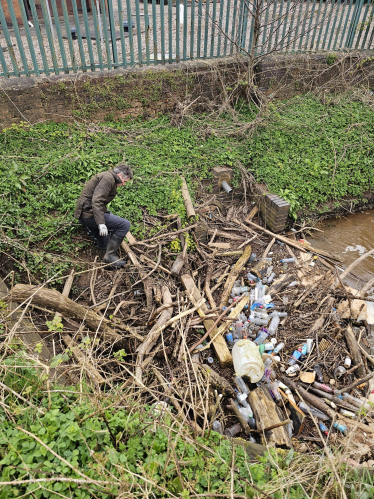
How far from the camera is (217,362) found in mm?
4422

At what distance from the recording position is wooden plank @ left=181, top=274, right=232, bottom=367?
4336 mm

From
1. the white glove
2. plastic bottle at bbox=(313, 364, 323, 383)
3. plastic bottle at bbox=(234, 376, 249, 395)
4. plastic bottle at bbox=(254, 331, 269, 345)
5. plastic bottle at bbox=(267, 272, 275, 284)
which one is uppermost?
the white glove

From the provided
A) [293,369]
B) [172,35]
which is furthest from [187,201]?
[172,35]

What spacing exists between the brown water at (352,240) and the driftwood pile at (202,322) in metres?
0.47

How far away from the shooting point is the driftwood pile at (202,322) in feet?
12.2

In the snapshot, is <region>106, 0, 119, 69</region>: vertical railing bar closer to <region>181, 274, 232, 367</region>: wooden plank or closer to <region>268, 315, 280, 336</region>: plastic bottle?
<region>181, 274, 232, 367</region>: wooden plank

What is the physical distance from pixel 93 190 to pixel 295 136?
18.4ft

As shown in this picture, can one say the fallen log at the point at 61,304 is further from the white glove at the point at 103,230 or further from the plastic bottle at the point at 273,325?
the plastic bottle at the point at 273,325

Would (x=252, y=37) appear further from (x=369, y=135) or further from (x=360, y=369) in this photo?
(x=360, y=369)

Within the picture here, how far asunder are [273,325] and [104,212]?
3.12m

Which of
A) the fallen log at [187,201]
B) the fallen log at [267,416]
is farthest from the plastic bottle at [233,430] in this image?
the fallen log at [187,201]

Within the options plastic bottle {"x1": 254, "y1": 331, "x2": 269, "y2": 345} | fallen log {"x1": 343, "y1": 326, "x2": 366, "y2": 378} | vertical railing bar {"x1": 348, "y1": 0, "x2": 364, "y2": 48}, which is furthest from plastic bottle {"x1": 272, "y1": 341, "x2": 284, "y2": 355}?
vertical railing bar {"x1": 348, "y1": 0, "x2": 364, "y2": 48}

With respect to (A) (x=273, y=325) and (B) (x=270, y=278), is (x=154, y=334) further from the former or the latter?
(B) (x=270, y=278)

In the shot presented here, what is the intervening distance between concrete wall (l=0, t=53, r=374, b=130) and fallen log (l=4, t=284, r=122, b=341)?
438cm
